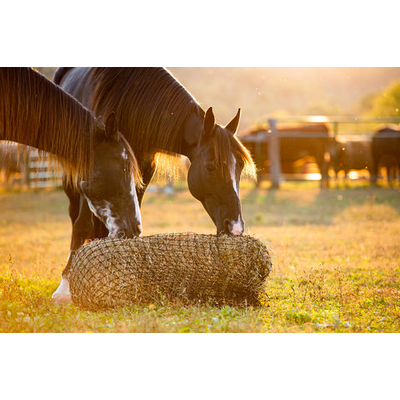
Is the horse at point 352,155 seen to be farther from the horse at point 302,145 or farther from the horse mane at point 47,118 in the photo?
the horse mane at point 47,118

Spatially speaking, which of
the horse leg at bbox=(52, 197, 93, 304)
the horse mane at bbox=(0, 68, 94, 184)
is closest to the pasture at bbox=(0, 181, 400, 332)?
the horse leg at bbox=(52, 197, 93, 304)

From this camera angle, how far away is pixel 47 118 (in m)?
3.38

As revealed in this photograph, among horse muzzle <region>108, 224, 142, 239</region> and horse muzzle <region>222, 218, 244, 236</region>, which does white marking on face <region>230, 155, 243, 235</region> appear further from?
horse muzzle <region>108, 224, 142, 239</region>

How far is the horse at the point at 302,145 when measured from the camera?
1285 cm

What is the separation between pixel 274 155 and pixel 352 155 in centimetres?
210

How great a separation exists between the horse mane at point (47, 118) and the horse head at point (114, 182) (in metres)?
0.07

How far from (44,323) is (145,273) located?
2.39 feet

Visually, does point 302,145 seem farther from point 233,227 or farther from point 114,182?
point 114,182

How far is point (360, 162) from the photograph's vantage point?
12.7 meters

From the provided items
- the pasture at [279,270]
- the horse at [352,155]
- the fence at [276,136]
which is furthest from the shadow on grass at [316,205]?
the horse at [352,155]
